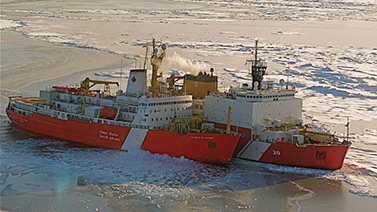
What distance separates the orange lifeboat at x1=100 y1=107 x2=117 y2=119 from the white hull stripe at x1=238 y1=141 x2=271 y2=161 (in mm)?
4561

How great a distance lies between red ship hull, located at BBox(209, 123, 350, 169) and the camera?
1838 cm

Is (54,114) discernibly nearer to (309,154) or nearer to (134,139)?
(134,139)

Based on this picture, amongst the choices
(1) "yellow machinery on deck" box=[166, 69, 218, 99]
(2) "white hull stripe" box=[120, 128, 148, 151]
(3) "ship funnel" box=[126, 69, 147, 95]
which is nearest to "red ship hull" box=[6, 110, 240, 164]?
(2) "white hull stripe" box=[120, 128, 148, 151]

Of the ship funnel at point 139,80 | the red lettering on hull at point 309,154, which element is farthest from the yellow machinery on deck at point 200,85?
the red lettering on hull at point 309,154

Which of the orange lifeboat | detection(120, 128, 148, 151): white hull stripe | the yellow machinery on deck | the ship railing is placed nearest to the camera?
detection(120, 128, 148, 151): white hull stripe

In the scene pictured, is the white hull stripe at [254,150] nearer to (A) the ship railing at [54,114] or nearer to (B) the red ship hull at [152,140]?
(B) the red ship hull at [152,140]

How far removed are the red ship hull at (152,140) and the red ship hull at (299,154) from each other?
892mm

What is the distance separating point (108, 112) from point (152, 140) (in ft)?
8.05

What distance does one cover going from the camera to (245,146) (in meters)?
19.3

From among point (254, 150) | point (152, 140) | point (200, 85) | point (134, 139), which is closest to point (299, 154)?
point (254, 150)

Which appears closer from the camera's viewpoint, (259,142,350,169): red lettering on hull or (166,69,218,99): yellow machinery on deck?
(259,142,350,169): red lettering on hull

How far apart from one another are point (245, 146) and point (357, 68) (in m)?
15.9

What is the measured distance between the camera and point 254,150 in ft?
62.9

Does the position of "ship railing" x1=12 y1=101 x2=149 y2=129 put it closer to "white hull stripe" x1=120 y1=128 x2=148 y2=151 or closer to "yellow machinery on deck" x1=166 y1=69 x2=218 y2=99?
"white hull stripe" x1=120 y1=128 x2=148 y2=151
